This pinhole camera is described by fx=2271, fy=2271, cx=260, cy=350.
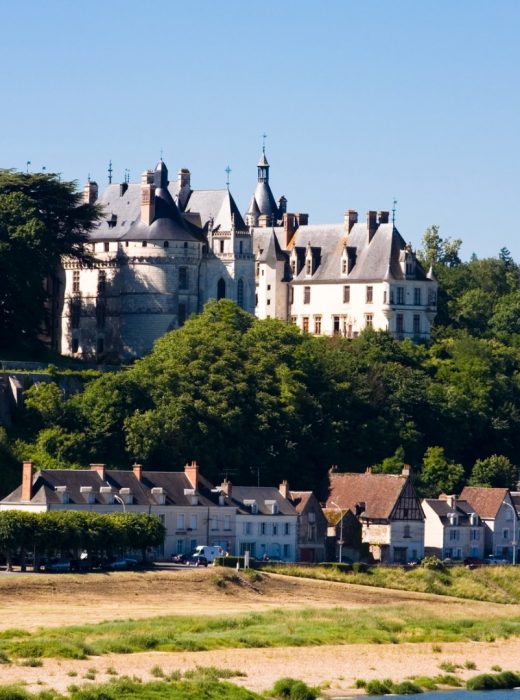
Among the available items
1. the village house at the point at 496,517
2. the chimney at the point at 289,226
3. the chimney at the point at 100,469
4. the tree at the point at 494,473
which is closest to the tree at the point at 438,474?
the tree at the point at 494,473

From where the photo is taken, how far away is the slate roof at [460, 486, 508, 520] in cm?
10394

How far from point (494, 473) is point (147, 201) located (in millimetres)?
23255

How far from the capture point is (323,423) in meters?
106

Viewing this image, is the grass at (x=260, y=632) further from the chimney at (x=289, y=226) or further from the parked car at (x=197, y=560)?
the chimney at (x=289, y=226)

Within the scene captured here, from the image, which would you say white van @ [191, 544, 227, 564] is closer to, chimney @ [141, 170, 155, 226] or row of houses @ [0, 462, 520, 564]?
row of houses @ [0, 462, 520, 564]

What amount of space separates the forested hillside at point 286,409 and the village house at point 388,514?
3.45 meters

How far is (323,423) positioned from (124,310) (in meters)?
14.9

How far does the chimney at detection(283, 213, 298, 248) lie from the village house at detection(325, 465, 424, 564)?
102ft

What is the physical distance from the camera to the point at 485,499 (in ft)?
343

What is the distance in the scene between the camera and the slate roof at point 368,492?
99.6 metres

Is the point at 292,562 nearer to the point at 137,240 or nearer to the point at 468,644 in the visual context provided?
the point at 468,644

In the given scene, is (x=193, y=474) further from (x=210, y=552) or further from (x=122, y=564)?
(x=122, y=564)

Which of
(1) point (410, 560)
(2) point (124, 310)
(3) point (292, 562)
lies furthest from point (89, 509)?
(2) point (124, 310)

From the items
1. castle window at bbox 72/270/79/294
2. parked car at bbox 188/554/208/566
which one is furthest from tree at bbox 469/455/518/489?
castle window at bbox 72/270/79/294
